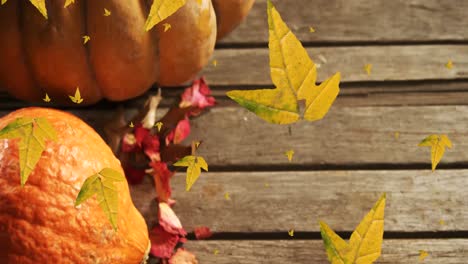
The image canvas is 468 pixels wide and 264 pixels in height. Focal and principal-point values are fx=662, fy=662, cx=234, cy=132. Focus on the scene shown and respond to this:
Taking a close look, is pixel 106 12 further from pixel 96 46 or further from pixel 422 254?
pixel 422 254

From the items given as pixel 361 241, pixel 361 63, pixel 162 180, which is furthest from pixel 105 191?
pixel 361 63

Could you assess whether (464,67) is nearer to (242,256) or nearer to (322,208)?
(322,208)

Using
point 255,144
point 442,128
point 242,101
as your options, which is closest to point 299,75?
point 242,101

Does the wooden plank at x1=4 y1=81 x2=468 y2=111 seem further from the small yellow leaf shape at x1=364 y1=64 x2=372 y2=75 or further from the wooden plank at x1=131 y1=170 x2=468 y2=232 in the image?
the wooden plank at x1=131 y1=170 x2=468 y2=232

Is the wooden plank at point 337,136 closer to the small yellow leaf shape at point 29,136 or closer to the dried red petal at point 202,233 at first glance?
the dried red petal at point 202,233

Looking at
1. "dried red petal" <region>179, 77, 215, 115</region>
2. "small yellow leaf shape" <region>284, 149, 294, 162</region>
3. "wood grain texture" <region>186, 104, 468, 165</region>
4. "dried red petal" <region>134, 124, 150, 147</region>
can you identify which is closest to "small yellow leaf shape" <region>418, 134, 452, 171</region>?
"wood grain texture" <region>186, 104, 468, 165</region>

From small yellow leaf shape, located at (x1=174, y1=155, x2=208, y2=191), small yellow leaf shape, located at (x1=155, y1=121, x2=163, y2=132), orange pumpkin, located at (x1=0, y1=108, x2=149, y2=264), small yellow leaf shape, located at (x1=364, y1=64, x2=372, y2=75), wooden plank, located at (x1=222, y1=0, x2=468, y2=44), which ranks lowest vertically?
orange pumpkin, located at (x1=0, y1=108, x2=149, y2=264)

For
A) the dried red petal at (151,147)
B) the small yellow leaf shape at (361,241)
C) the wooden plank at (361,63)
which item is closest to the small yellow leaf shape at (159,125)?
the dried red petal at (151,147)
